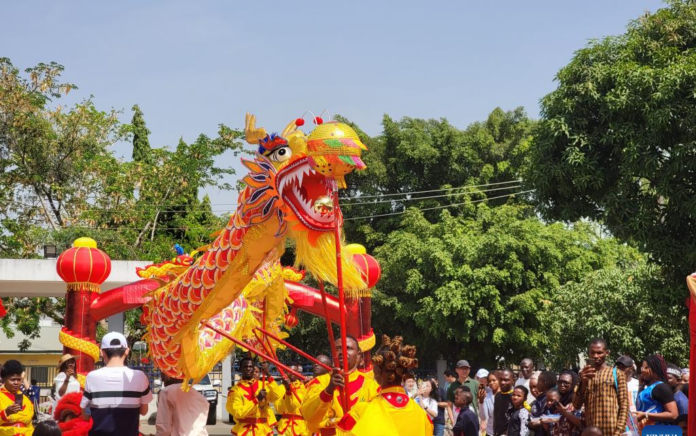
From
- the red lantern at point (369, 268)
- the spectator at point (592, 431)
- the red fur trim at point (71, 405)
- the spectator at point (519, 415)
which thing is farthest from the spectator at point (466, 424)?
the red lantern at point (369, 268)

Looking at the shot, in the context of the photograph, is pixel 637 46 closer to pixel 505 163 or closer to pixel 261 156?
pixel 261 156

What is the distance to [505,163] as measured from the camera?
98.8 ft

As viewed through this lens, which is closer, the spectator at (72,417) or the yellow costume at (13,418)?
the spectator at (72,417)

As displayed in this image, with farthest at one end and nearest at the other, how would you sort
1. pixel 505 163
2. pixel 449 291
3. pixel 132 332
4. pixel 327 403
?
pixel 505 163
pixel 132 332
pixel 449 291
pixel 327 403

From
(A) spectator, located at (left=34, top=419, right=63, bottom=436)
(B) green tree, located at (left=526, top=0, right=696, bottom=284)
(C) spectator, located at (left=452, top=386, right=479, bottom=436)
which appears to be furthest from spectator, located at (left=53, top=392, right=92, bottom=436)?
(B) green tree, located at (left=526, top=0, right=696, bottom=284)

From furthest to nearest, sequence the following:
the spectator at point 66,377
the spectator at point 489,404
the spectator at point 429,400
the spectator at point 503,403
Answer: the spectator at point 66,377, the spectator at point 429,400, the spectator at point 489,404, the spectator at point 503,403

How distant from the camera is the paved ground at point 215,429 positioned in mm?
18837

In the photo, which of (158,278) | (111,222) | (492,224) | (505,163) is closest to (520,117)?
(505,163)

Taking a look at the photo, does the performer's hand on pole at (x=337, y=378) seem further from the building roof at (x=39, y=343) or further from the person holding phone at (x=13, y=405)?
the building roof at (x=39, y=343)

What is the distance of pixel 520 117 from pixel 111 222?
47.4 ft

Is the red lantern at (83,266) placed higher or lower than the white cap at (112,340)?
higher

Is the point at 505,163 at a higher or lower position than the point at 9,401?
higher

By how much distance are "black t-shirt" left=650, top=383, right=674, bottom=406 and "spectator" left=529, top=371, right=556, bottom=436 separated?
0.98 metres

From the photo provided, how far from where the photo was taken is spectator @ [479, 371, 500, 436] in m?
10.5
